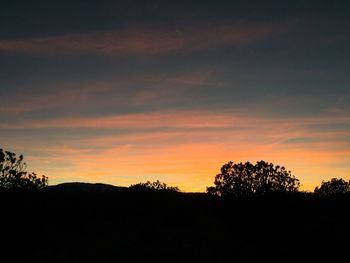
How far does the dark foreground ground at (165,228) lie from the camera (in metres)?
17.8

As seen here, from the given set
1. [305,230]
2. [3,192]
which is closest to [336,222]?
[305,230]

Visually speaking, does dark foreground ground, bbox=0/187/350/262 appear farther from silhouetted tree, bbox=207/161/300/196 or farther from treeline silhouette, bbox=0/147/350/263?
silhouetted tree, bbox=207/161/300/196

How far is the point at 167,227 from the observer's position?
72.8 feet

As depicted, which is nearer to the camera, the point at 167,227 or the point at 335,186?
the point at 167,227

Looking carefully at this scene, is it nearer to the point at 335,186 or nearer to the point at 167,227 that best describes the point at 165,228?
the point at 167,227

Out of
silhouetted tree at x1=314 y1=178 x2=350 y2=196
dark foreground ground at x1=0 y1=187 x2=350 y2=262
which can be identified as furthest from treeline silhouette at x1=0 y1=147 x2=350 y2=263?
silhouetted tree at x1=314 y1=178 x2=350 y2=196

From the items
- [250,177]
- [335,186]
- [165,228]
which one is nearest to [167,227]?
[165,228]

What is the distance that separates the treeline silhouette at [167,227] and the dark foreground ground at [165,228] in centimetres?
5

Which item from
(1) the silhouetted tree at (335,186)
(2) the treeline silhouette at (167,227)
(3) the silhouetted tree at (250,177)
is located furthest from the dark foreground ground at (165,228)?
(1) the silhouetted tree at (335,186)

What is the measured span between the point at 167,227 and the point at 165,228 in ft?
0.91

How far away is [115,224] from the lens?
2208 cm

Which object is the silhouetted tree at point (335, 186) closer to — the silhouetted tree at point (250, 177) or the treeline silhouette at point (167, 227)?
the silhouetted tree at point (250, 177)

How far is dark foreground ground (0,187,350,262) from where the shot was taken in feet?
58.3

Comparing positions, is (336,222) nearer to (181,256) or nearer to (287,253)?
(287,253)
